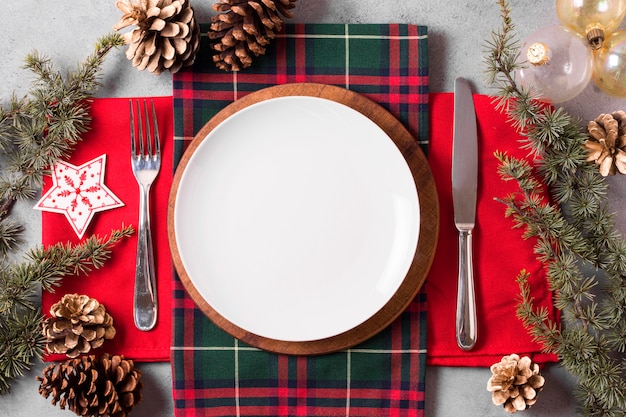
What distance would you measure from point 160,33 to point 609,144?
70 centimetres

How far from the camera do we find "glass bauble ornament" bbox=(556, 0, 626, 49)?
2.65 ft

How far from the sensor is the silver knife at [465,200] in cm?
83

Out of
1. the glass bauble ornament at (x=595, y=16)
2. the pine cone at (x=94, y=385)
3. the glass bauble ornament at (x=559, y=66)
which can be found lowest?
the pine cone at (x=94, y=385)

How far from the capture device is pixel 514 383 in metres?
0.81

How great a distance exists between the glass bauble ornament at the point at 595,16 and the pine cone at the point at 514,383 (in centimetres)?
51

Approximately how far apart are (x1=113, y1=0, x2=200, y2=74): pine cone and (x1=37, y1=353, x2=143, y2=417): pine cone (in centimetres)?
47

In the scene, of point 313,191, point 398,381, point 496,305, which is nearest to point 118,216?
point 313,191

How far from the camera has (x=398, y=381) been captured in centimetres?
85

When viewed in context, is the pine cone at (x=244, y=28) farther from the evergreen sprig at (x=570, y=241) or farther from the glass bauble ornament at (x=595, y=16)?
the glass bauble ornament at (x=595, y=16)

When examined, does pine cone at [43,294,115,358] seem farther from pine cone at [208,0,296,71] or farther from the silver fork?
pine cone at [208,0,296,71]

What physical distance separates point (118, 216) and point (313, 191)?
0.33m

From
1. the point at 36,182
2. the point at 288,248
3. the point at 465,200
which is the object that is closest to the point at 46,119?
the point at 36,182

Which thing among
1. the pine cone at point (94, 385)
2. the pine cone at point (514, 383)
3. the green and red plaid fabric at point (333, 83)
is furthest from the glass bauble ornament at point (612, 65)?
the pine cone at point (94, 385)

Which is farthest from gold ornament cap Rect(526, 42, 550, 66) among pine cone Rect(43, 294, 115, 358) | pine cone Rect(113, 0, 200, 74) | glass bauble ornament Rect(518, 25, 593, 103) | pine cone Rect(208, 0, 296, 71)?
pine cone Rect(43, 294, 115, 358)
